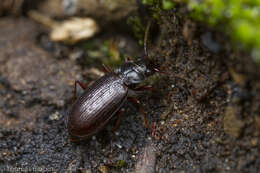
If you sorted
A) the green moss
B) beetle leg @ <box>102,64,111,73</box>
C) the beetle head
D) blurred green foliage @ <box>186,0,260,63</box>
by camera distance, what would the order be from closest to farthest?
blurred green foliage @ <box>186,0,260,63</box>
the green moss
the beetle head
beetle leg @ <box>102,64,111,73</box>

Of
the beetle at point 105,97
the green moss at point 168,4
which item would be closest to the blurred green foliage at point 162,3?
the green moss at point 168,4

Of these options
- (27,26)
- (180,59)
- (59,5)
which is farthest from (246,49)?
(27,26)

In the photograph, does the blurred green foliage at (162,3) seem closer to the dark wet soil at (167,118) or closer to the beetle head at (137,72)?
the dark wet soil at (167,118)

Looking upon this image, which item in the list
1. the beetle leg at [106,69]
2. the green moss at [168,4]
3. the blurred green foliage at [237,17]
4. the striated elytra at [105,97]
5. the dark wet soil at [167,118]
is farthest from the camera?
the beetle leg at [106,69]

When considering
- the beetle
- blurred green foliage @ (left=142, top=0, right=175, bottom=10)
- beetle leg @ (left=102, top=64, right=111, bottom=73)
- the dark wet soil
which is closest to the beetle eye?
the beetle

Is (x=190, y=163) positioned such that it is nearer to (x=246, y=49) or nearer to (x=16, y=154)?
(x=246, y=49)

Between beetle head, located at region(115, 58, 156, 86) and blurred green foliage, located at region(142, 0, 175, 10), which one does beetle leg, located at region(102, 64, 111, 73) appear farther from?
blurred green foliage, located at region(142, 0, 175, 10)
